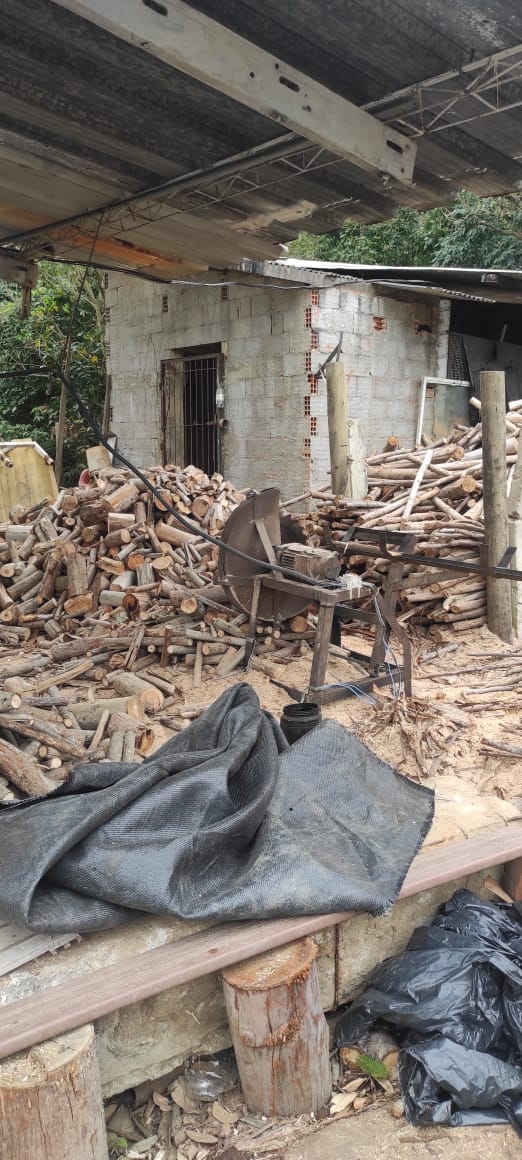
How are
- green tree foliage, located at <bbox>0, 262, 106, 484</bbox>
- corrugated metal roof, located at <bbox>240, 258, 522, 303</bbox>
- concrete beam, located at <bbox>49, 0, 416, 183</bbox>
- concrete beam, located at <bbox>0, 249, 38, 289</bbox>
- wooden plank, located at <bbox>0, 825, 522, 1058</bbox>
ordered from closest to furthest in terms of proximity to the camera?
wooden plank, located at <bbox>0, 825, 522, 1058</bbox> → concrete beam, located at <bbox>49, 0, 416, 183</bbox> → concrete beam, located at <bbox>0, 249, 38, 289</bbox> → corrugated metal roof, located at <bbox>240, 258, 522, 303</bbox> → green tree foliage, located at <bbox>0, 262, 106, 484</bbox>

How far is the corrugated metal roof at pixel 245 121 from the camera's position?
3.89 meters

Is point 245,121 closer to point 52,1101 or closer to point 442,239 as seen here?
point 52,1101

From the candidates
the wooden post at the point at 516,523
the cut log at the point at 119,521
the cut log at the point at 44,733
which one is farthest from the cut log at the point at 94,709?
the wooden post at the point at 516,523

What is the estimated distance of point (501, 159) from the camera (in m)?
5.29

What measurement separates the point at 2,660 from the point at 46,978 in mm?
6091

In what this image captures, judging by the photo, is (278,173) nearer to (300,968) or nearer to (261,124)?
(261,124)

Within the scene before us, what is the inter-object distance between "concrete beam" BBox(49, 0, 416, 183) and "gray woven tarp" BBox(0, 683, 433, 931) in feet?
10.4

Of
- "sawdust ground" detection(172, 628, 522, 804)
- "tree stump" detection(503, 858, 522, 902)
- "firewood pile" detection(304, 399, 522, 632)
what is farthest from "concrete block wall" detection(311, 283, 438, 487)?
"tree stump" detection(503, 858, 522, 902)

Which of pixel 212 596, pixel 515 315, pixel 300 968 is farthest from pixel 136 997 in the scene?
pixel 515 315

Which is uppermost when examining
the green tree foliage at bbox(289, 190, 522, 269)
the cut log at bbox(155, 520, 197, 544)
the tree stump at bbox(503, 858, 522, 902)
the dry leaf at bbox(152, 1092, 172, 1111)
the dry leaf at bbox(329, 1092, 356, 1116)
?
the green tree foliage at bbox(289, 190, 522, 269)

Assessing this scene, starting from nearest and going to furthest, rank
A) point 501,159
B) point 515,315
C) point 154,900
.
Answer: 1. point 154,900
2. point 501,159
3. point 515,315

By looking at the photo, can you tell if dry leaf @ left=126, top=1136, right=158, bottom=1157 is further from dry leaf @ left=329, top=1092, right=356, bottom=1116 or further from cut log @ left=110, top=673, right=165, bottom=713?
cut log @ left=110, top=673, right=165, bottom=713

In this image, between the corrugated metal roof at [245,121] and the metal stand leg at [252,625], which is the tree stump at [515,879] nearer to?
the corrugated metal roof at [245,121]

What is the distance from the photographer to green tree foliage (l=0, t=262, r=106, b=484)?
1934cm
